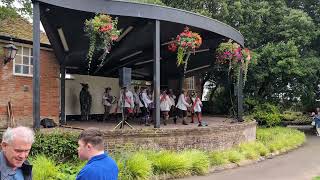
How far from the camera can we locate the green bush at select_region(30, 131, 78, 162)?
422 inches

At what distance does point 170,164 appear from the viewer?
37.8 feet

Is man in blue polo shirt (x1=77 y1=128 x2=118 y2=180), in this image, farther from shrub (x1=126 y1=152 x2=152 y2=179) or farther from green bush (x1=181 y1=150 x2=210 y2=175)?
green bush (x1=181 y1=150 x2=210 y2=175)

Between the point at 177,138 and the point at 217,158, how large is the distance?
4.42 feet

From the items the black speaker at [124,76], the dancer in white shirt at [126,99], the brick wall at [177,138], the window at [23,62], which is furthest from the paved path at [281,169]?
the window at [23,62]

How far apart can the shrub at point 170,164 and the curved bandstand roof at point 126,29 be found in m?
4.02

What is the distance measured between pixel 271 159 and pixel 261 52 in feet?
32.9

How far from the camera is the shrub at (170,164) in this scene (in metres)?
11.4

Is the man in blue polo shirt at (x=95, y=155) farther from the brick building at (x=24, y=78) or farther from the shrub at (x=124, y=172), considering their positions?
the brick building at (x=24, y=78)

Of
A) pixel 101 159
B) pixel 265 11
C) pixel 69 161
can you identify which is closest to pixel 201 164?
pixel 69 161

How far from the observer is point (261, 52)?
2473cm

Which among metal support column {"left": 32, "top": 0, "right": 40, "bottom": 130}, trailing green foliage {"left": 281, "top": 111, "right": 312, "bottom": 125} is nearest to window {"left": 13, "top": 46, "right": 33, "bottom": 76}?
metal support column {"left": 32, "top": 0, "right": 40, "bottom": 130}

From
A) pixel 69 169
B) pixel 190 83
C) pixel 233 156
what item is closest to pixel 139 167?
pixel 69 169

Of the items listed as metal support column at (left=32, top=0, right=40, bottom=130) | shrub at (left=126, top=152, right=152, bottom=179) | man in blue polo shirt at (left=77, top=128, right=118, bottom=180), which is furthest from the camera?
metal support column at (left=32, top=0, right=40, bottom=130)

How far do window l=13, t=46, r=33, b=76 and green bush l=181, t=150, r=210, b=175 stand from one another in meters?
6.64
